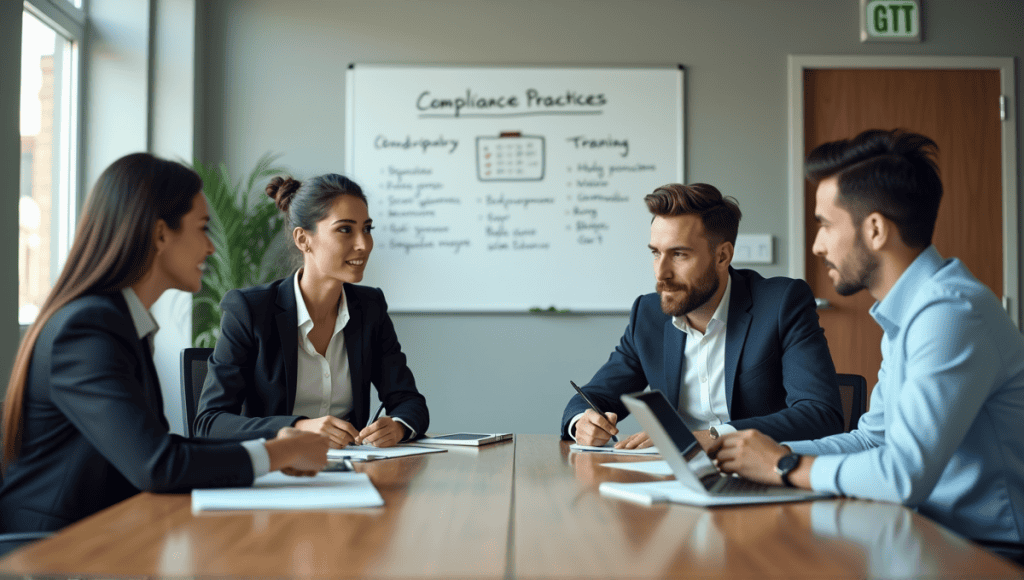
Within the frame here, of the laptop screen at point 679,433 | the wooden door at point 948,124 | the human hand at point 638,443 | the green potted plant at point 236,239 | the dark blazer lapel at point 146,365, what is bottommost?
the human hand at point 638,443

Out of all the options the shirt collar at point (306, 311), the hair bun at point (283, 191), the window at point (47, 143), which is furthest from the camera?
the window at point (47, 143)

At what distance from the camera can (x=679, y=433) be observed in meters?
1.28

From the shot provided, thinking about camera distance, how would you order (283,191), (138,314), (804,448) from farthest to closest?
(283,191), (804,448), (138,314)

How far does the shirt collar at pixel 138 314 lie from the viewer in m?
1.37

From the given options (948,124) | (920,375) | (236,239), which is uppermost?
(948,124)

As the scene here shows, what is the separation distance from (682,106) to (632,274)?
2.83 feet

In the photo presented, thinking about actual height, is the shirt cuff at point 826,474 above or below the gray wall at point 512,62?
below

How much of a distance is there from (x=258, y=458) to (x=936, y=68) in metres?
3.94

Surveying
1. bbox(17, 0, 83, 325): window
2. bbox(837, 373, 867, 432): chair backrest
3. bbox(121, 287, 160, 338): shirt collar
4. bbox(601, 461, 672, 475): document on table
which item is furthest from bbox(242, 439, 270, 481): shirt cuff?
bbox(17, 0, 83, 325): window

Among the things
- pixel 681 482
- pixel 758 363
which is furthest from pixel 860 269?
pixel 758 363

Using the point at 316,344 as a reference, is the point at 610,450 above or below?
below

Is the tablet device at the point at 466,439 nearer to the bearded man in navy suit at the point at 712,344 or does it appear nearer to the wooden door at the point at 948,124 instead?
the bearded man in navy suit at the point at 712,344

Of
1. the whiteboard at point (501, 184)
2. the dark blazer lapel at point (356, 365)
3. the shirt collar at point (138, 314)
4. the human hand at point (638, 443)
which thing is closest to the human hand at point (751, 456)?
the human hand at point (638, 443)

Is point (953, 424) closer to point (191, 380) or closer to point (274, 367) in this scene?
point (274, 367)
